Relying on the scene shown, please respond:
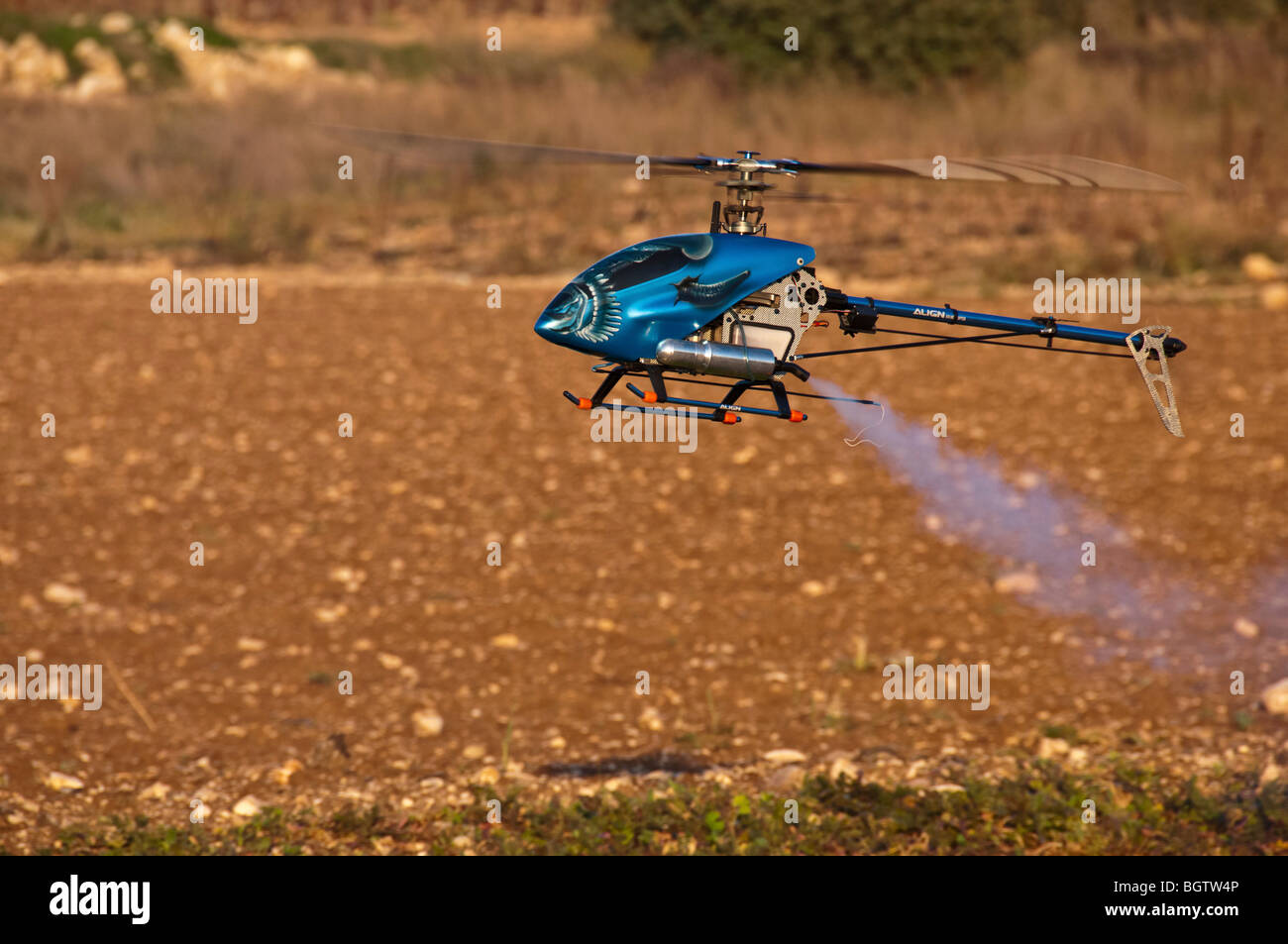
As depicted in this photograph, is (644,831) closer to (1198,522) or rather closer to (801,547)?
(801,547)

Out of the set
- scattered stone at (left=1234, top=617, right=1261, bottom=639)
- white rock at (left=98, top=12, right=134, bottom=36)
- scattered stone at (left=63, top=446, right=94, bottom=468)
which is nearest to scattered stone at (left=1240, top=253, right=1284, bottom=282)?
scattered stone at (left=1234, top=617, right=1261, bottom=639)

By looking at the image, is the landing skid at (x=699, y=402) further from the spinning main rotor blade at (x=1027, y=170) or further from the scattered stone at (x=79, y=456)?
the scattered stone at (x=79, y=456)

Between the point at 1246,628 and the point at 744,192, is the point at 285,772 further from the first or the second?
the point at 1246,628

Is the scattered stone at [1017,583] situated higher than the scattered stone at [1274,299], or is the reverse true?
the scattered stone at [1274,299]

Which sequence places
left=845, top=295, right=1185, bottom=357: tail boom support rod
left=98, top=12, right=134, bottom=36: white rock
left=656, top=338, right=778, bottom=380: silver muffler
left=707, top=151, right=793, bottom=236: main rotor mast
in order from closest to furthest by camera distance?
left=656, top=338, right=778, bottom=380: silver muffler < left=707, top=151, right=793, bottom=236: main rotor mast < left=845, top=295, right=1185, bottom=357: tail boom support rod < left=98, top=12, right=134, bottom=36: white rock

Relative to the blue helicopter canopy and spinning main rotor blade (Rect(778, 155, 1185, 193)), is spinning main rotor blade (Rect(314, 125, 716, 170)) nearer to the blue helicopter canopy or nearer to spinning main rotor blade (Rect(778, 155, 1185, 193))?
the blue helicopter canopy

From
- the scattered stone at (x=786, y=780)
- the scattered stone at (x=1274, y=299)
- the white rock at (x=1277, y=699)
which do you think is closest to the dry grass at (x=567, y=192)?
the scattered stone at (x=1274, y=299)
